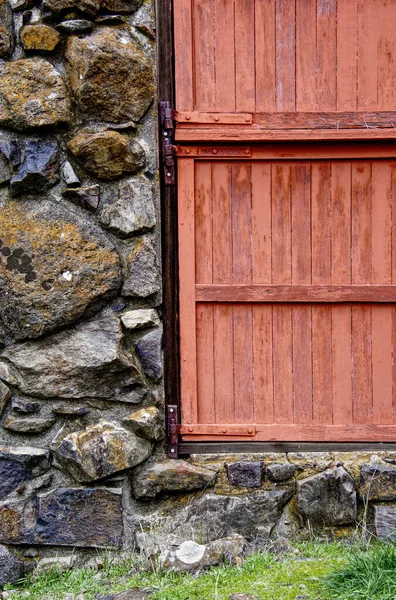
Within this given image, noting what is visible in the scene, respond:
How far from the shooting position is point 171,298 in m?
3.06

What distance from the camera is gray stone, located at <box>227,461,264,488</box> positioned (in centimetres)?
301

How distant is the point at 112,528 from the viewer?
9.56ft

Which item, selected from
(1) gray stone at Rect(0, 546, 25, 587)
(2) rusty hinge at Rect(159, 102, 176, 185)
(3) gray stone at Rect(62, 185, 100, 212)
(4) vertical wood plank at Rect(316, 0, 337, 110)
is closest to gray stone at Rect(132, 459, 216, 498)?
(1) gray stone at Rect(0, 546, 25, 587)

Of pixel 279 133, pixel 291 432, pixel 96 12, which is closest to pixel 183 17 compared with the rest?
pixel 96 12

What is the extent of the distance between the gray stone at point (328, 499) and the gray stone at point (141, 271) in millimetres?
1232

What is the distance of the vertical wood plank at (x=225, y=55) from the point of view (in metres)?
3.02

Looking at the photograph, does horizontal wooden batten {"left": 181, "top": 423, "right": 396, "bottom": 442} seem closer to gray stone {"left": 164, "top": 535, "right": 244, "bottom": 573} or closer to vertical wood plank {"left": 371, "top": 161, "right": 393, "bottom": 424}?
vertical wood plank {"left": 371, "top": 161, "right": 393, "bottom": 424}

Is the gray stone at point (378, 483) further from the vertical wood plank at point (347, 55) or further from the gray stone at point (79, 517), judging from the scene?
the vertical wood plank at point (347, 55)

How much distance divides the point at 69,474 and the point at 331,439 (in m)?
1.32

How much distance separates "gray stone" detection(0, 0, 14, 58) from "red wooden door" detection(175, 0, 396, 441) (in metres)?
0.80

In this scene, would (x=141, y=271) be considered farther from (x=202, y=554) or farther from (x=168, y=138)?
(x=202, y=554)

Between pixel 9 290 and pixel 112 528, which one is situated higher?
pixel 9 290

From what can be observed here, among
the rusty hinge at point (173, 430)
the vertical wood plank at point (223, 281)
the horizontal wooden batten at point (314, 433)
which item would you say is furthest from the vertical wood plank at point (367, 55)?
the rusty hinge at point (173, 430)

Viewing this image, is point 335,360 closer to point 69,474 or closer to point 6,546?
point 69,474
